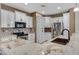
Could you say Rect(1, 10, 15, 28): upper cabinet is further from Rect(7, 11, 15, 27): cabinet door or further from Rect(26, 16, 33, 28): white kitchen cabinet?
Rect(26, 16, 33, 28): white kitchen cabinet

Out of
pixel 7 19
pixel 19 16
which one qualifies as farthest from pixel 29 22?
pixel 7 19

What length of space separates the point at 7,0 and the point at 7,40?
550 mm

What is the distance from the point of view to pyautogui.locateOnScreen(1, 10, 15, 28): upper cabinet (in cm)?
144

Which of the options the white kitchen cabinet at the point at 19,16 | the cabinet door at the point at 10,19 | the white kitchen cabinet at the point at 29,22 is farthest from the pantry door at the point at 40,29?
the cabinet door at the point at 10,19

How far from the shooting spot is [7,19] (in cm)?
145

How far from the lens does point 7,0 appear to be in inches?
58.4

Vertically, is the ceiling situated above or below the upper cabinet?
above

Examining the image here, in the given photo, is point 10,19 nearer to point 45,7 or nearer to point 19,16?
point 19,16

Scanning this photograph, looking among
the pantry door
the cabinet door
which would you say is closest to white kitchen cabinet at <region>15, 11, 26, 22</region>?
the cabinet door

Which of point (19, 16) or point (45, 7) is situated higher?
point (45, 7)

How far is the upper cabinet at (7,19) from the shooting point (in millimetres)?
1438
